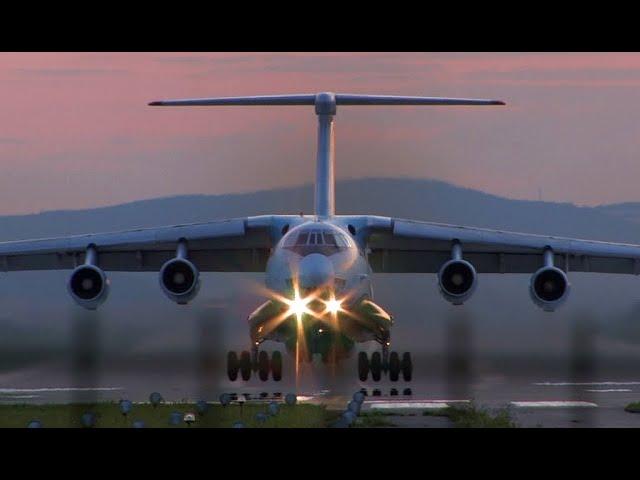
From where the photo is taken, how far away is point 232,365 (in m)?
28.1

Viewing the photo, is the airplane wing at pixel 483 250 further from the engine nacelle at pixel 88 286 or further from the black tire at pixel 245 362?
the engine nacelle at pixel 88 286

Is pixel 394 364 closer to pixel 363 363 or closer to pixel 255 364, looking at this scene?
pixel 363 363

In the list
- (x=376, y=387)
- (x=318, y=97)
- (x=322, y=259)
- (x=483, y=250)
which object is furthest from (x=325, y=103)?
(x=322, y=259)

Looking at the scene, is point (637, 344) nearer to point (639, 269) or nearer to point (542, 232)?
point (639, 269)

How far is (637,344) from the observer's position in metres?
35.1

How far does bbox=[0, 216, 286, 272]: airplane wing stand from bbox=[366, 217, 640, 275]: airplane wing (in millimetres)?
2117

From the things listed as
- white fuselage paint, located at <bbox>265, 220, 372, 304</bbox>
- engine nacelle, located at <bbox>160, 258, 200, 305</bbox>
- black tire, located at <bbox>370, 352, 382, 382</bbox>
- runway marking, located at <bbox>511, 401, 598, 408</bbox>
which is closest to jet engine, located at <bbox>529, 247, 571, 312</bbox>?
runway marking, located at <bbox>511, 401, 598, 408</bbox>

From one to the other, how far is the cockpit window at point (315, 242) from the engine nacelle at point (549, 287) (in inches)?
155

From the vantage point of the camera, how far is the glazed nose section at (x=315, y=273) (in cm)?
2462

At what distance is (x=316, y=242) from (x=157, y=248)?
19.9ft

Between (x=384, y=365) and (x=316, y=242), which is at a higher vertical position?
(x=316, y=242)

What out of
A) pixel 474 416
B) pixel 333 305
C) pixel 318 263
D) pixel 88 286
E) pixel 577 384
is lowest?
pixel 474 416

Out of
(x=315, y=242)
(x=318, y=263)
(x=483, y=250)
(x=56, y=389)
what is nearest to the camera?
(x=318, y=263)
